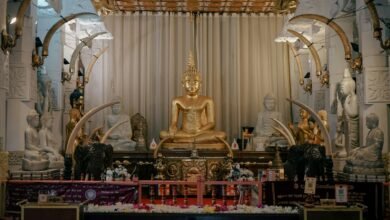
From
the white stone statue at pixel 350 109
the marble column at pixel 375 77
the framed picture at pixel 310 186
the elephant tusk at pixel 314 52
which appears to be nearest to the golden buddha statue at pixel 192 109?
the elephant tusk at pixel 314 52

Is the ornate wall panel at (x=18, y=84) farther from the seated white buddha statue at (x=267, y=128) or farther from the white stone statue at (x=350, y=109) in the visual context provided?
the white stone statue at (x=350, y=109)

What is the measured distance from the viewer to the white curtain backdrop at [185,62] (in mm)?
14969

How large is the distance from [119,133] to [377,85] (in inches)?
229

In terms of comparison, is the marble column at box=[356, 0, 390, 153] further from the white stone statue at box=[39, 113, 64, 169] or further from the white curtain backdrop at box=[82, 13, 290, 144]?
the white curtain backdrop at box=[82, 13, 290, 144]

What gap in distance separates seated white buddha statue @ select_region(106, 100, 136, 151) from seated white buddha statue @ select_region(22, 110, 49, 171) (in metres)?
3.31

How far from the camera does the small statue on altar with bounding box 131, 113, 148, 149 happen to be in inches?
550

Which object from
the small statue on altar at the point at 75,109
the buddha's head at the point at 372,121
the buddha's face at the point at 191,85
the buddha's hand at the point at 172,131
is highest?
the buddha's face at the point at 191,85

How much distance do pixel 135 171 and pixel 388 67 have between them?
15.8 ft

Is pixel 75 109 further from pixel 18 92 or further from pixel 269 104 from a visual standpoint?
pixel 269 104

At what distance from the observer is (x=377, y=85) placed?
964cm

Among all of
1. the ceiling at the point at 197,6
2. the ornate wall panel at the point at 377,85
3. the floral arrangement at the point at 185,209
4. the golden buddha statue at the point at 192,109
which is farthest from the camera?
the ceiling at the point at 197,6

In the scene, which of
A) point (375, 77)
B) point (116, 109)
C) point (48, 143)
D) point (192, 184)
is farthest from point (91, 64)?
point (375, 77)

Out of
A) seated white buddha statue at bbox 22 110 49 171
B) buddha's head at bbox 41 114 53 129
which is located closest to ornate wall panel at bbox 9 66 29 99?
buddha's head at bbox 41 114 53 129

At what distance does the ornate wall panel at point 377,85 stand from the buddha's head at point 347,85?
0.70 metres
